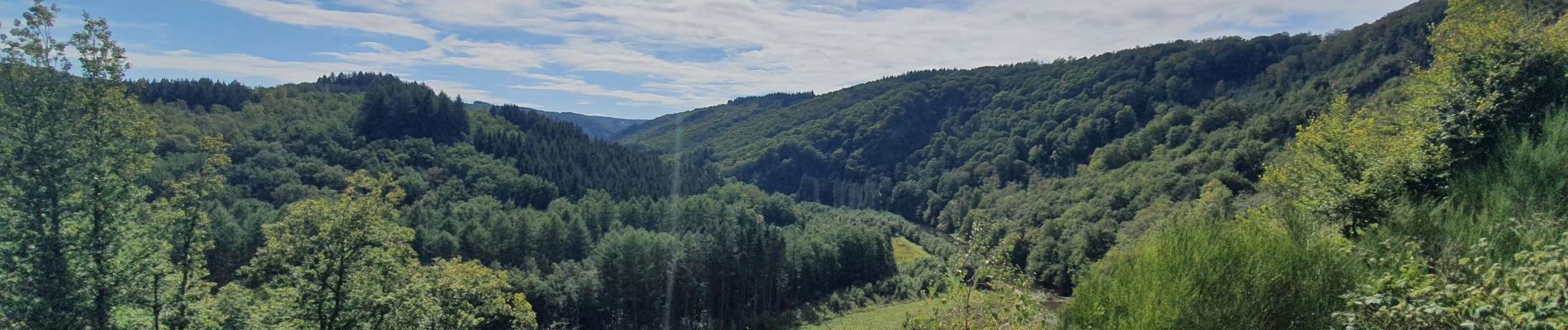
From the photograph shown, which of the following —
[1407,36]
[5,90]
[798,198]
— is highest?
[1407,36]

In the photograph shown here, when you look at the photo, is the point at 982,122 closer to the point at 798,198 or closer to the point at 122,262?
the point at 798,198

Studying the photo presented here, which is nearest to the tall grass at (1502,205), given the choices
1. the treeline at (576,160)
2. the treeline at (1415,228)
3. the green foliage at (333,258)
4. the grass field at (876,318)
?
the treeline at (1415,228)

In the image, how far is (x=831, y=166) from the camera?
6476 inches

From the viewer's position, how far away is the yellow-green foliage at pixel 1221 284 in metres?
5.98

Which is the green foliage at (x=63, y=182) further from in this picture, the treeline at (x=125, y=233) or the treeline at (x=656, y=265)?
the treeline at (x=656, y=265)

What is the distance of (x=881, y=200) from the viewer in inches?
5719

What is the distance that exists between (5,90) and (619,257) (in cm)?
4498

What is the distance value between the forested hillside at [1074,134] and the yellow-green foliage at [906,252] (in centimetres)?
1212

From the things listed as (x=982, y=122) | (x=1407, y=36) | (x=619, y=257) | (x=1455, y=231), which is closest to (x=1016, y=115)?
(x=982, y=122)

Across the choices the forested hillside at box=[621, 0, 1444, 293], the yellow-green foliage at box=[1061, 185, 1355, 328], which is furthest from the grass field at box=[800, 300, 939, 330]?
the yellow-green foliage at box=[1061, 185, 1355, 328]

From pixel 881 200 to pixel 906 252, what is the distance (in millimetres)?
53282

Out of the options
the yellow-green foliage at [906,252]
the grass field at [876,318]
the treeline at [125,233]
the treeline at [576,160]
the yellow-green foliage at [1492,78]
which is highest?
the yellow-green foliage at [1492,78]

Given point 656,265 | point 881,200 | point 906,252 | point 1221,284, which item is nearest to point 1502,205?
point 1221,284

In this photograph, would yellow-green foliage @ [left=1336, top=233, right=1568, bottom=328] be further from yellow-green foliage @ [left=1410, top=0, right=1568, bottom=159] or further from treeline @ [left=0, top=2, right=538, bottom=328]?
treeline @ [left=0, top=2, right=538, bottom=328]
